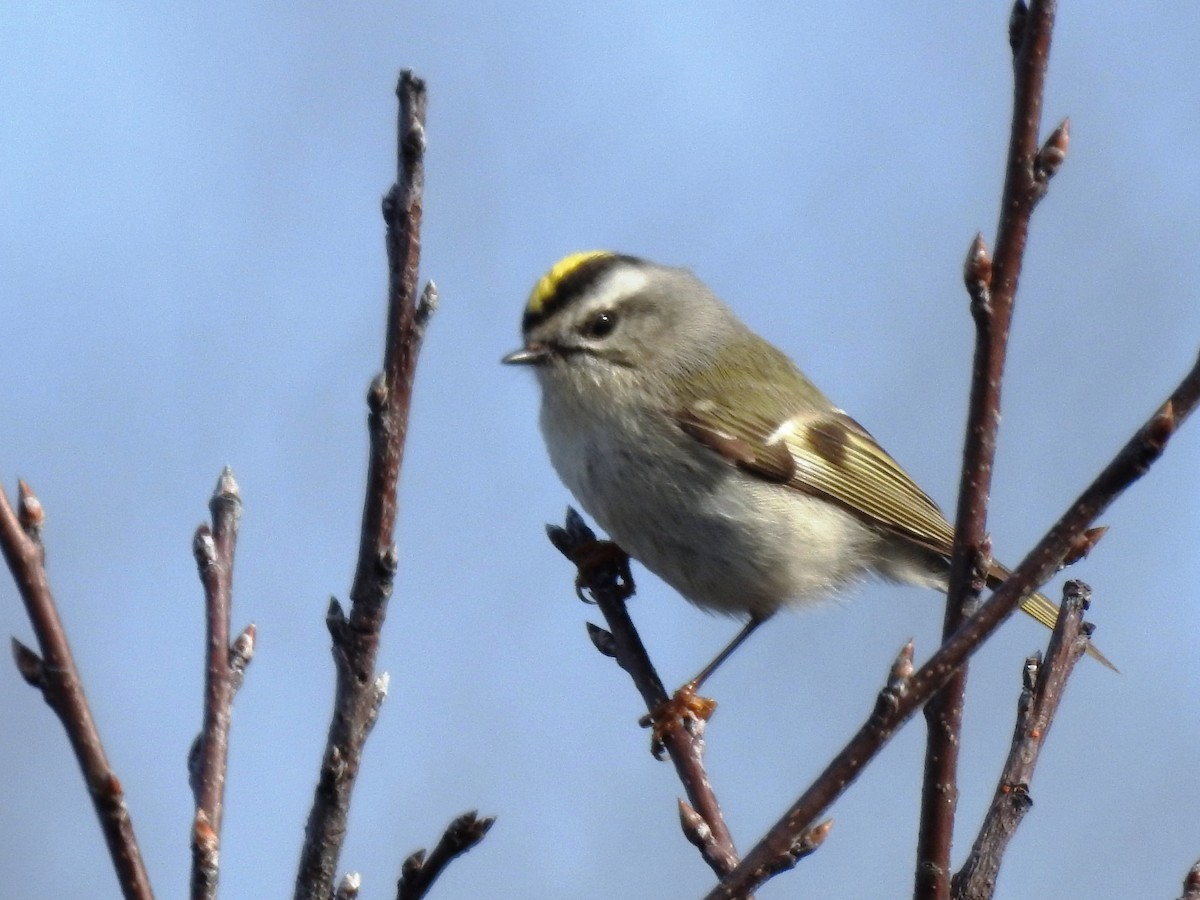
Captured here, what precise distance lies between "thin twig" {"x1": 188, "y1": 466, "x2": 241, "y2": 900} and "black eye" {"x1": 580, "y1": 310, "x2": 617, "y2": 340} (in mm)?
1655

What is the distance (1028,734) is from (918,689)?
501 millimetres

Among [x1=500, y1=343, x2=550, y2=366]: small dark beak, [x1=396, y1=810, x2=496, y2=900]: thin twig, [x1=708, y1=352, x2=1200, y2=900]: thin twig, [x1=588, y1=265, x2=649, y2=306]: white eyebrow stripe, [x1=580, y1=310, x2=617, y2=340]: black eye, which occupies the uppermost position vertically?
[x1=588, y1=265, x2=649, y2=306]: white eyebrow stripe

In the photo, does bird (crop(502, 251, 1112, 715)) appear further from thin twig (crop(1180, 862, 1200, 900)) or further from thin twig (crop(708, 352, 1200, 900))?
thin twig (crop(708, 352, 1200, 900))

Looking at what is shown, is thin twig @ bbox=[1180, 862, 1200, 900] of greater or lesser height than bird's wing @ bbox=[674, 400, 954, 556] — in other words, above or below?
below

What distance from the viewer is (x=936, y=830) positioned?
1275mm

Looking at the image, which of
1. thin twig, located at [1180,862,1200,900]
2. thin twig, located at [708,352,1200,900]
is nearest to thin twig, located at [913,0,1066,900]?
thin twig, located at [708,352,1200,900]

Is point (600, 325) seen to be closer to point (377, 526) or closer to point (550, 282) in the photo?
point (550, 282)

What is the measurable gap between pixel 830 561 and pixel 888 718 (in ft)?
6.09

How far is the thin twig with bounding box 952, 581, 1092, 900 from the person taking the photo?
1420 millimetres

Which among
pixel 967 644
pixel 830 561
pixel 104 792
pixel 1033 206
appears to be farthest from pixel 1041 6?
pixel 830 561

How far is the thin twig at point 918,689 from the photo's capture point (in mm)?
1021

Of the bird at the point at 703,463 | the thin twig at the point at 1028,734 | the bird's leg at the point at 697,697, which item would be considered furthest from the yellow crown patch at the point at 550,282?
the thin twig at the point at 1028,734

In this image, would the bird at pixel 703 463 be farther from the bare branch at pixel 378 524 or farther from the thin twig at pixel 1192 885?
the bare branch at pixel 378 524

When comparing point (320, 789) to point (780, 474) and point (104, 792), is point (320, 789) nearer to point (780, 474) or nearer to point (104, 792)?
point (104, 792)
